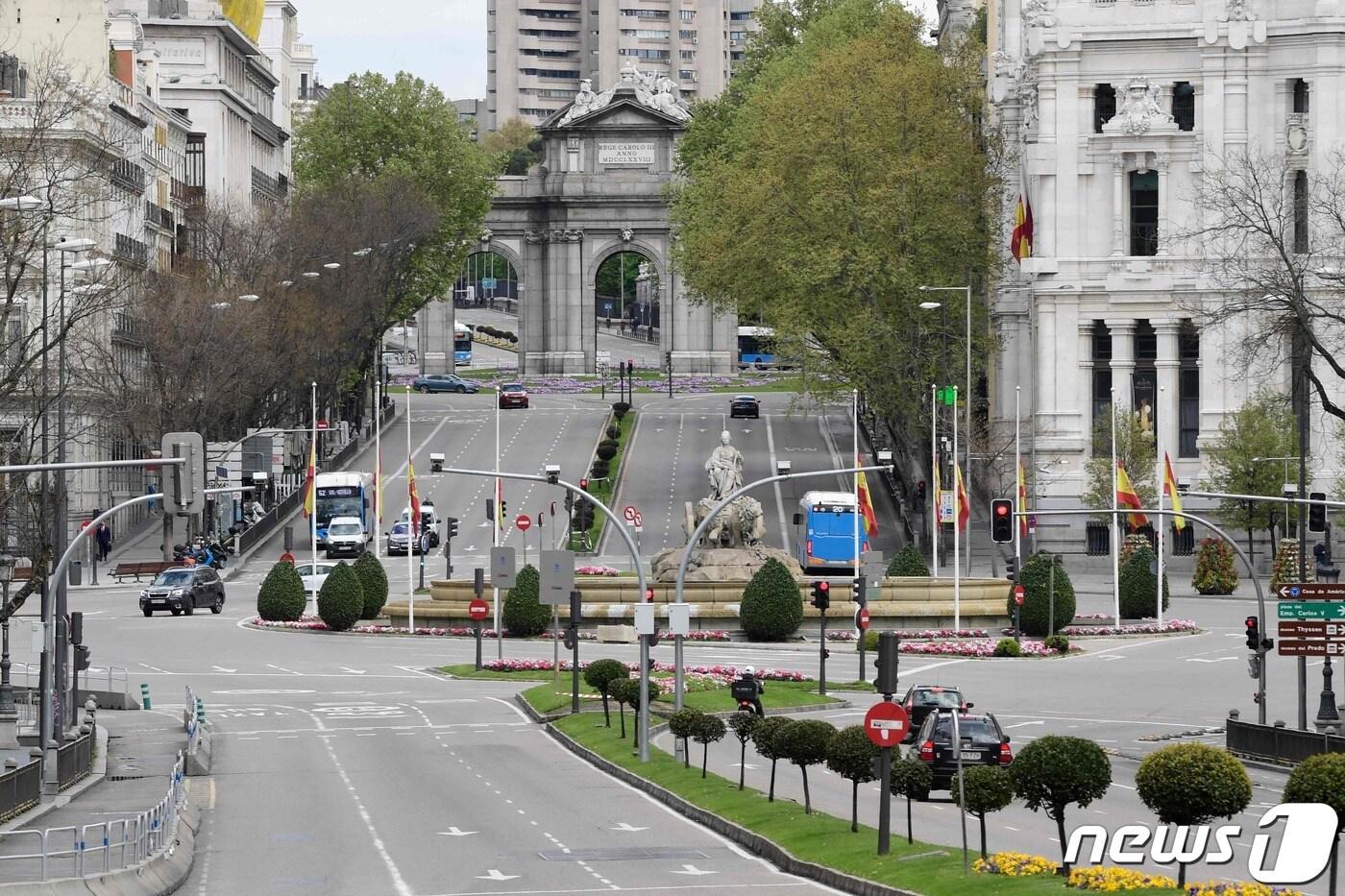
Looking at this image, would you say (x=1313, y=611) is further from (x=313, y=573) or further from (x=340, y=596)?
(x=313, y=573)

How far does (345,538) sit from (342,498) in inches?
137

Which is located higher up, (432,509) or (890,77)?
(890,77)

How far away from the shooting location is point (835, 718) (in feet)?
188

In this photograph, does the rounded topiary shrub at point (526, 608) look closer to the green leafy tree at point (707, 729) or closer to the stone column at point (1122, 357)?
the green leafy tree at point (707, 729)

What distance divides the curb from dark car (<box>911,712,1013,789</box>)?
13.0ft

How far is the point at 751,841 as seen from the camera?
Answer: 3862cm

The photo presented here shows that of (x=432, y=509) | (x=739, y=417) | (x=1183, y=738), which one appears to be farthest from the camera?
(x=739, y=417)

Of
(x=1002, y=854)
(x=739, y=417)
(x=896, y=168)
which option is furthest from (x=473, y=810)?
(x=739, y=417)

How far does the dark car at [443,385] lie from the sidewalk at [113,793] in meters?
108

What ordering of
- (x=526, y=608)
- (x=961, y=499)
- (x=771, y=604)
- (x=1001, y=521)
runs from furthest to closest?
1. (x=961, y=499)
2. (x=526, y=608)
3. (x=771, y=604)
4. (x=1001, y=521)

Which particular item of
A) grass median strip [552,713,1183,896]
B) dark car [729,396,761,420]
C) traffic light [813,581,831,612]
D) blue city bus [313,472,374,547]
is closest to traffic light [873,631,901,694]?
grass median strip [552,713,1183,896]

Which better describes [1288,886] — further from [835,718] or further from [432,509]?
[432,509]

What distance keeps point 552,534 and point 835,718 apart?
174ft

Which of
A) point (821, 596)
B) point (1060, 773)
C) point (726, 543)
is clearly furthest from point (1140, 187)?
point (1060, 773)
